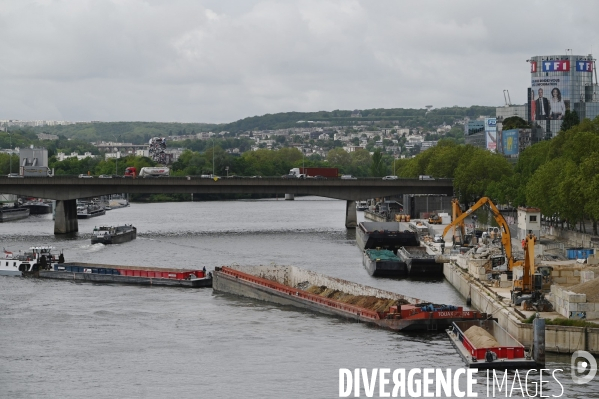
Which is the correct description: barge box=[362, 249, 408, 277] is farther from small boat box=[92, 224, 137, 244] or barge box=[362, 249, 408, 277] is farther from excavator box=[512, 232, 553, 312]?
small boat box=[92, 224, 137, 244]

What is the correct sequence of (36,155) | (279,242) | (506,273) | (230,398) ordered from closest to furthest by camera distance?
(230,398)
(506,273)
(279,242)
(36,155)

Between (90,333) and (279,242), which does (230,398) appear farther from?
(279,242)

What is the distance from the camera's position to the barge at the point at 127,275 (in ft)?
308

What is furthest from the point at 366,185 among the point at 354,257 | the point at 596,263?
the point at 596,263

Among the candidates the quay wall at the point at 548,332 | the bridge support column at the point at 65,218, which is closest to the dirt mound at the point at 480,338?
the quay wall at the point at 548,332

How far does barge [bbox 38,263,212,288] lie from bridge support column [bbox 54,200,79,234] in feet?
164

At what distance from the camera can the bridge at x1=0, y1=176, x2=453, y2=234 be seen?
152 metres

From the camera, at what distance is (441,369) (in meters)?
58.6

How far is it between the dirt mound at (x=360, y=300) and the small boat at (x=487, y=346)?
640cm

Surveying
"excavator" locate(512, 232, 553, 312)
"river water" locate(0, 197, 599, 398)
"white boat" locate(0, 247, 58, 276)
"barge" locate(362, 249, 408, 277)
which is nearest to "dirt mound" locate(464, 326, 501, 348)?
"river water" locate(0, 197, 599, 398)

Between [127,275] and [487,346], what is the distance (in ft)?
144

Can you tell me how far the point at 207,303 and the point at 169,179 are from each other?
244 ft

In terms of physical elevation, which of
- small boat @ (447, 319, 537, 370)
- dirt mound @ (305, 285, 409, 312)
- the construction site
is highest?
the construction site

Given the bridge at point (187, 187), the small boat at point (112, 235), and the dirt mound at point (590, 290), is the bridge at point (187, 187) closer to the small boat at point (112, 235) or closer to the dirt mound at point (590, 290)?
the small boat at point (112, 235)
